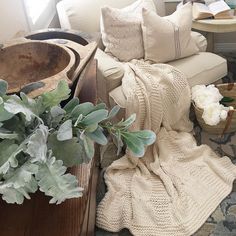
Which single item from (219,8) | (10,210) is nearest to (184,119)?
(219,8)

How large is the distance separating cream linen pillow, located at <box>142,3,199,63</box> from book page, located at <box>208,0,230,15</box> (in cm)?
26

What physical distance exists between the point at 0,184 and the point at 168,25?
1633mm

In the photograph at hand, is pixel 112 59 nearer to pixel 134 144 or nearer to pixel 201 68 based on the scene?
pixel 201 68

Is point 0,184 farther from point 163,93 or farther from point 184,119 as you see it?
point 184,119

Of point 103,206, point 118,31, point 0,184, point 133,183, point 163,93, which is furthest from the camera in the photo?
point 118,31

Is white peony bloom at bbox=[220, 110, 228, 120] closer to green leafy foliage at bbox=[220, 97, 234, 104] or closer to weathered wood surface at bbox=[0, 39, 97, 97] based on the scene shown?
green leafy foliage at bbox=[220, 97, 234, 104]

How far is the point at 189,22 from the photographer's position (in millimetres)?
2012

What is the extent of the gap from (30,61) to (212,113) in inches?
43.7

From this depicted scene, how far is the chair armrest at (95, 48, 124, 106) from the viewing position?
67.4 inches

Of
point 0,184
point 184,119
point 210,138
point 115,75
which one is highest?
point 0,184

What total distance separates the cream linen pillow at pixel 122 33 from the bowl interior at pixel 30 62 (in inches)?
32.1

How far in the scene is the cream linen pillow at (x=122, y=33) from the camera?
1908mm

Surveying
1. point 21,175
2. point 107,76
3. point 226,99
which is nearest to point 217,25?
point 226,99

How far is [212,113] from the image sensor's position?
5.92 feet
